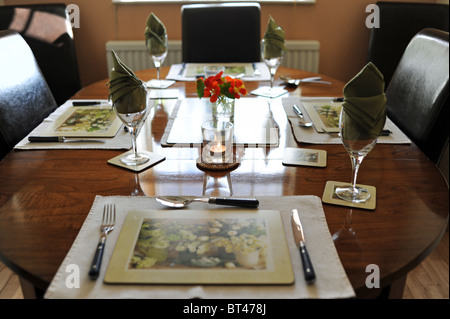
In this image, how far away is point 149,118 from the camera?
52.9 inches

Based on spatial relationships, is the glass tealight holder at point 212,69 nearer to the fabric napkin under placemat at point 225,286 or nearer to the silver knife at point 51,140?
the silver knife at point 51,140

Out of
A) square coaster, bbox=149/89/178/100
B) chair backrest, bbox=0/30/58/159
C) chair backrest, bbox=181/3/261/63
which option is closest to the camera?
chair backrest, bbox=0/30/58/159

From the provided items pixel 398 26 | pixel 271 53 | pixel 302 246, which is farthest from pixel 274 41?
pixel 398 26

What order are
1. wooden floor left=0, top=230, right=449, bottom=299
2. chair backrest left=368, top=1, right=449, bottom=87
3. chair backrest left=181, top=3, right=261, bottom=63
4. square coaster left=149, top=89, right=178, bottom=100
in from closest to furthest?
1. square coaster left=149, top=89, right=178, bottom=100
2. wooden floor left=0, top=230, right=449, bottom=299
3. chair backrest left=181, top=3, right=261, bottom=63
4. chair backrest left=368, top=1, right=449, bottom=87

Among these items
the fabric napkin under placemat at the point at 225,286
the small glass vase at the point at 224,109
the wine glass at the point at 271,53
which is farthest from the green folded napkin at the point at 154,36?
the fabric napkin under placemat at the point at 225,286

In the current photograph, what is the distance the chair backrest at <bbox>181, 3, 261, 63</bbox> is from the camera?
2.16 meters

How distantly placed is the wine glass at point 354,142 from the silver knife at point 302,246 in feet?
0.44

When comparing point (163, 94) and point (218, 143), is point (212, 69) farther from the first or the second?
point (218, 143)

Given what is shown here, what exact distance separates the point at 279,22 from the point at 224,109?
1.68 meters

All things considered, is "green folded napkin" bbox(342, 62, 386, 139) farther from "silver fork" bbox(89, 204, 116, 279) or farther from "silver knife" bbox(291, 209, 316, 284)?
"silver fork" bbox(89, 204, 116, 279)

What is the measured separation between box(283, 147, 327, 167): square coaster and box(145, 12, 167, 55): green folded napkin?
78 cm

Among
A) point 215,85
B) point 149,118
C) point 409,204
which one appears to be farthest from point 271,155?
point 149,118

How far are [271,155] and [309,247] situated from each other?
393mm

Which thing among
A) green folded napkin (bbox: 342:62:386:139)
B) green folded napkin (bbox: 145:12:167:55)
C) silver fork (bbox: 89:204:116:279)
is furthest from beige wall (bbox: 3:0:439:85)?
silver fork (bbox: 89:204:116:279)
